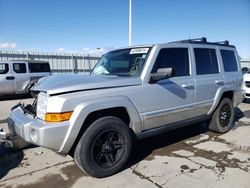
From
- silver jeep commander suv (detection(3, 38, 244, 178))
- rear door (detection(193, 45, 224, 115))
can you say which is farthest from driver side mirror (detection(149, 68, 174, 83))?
rear door (detection(193, 45, 224, 115))

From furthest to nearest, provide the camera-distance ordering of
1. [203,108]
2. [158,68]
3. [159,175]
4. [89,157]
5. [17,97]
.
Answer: [17,97] < [203,108] < [158,68] < [159,175] < [89,157]

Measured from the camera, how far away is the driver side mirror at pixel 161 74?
387 cm

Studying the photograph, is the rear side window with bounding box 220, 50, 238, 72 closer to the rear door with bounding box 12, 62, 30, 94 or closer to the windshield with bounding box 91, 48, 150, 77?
the windshield with bounding box 91, 48, 150, 77

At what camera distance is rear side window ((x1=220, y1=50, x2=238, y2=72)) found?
5.87 meters

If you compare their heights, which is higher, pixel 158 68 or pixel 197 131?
pixel 158 68

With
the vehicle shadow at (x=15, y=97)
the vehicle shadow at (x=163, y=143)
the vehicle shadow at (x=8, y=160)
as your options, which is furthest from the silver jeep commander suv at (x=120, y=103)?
the vehicle shadow at (x=15, y=97)

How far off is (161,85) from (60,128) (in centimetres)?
184

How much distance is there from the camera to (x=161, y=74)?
393 cm

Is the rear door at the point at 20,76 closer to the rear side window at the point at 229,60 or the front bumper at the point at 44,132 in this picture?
the front bumper at the point at 44,132

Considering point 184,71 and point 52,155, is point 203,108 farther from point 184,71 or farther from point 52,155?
point 52,155

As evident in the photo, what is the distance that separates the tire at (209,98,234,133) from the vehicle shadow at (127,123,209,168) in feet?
1.36

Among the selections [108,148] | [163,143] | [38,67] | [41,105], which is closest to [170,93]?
[163,143]

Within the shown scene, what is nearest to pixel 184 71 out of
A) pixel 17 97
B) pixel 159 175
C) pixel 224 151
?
pixel 224 151

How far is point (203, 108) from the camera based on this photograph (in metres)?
5.21
